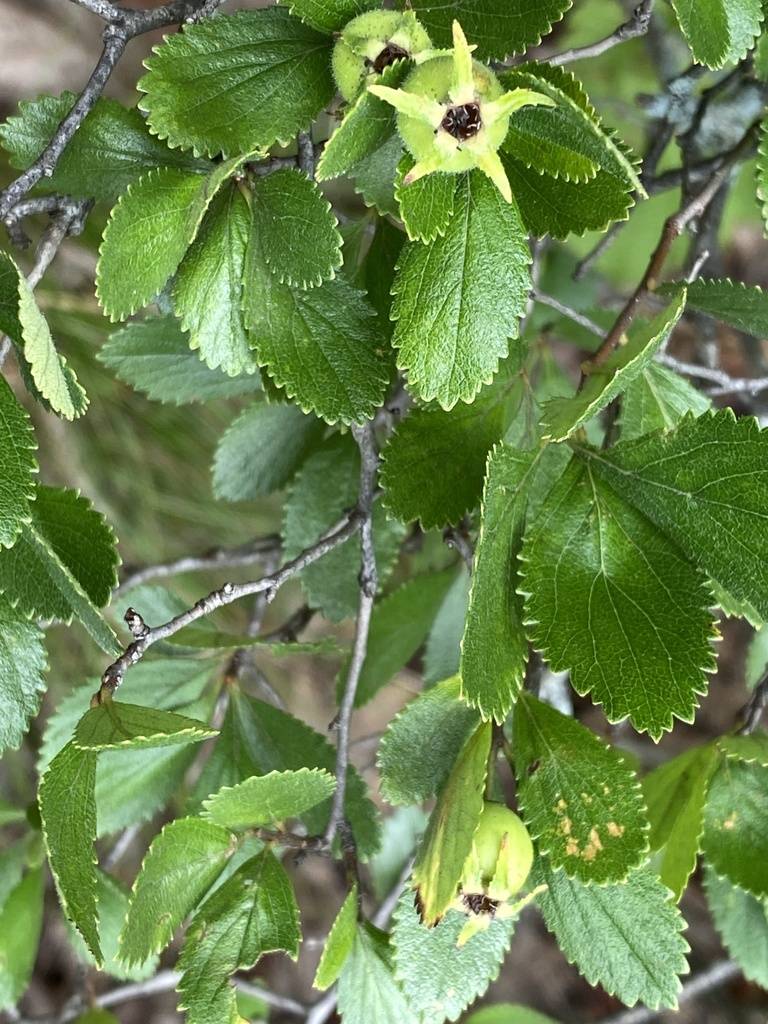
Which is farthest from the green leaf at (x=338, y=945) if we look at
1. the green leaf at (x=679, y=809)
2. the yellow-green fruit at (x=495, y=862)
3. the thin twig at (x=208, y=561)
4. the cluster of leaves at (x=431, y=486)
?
the thin twig at (x=208, y=561)

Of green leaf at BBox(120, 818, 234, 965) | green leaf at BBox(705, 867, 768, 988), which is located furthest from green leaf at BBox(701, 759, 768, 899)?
green leaf at BBox(120, 818, 234, 965)

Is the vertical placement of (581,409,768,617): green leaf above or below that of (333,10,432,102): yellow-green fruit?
below

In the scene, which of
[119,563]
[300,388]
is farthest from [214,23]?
[119,563]

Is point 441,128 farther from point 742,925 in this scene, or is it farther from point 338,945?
point 742,925

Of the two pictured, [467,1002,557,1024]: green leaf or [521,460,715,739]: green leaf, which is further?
[467,1002,557,1024]: green leaf

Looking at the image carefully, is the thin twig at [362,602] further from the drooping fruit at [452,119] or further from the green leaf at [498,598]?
the drooping fruit at [452,119]

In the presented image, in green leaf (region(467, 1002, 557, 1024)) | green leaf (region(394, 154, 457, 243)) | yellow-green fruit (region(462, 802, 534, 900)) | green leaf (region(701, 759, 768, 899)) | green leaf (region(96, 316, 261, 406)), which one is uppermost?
green leaf (region(394, 154, 457, 243))

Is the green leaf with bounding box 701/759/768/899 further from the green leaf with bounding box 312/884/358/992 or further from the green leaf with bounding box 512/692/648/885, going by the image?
the green leaf with bounding box 312/884/358/992
